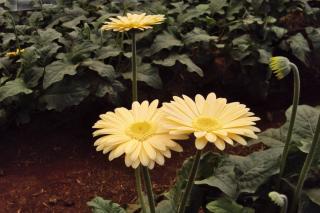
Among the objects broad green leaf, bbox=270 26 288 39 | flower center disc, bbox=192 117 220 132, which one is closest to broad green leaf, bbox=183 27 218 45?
broad green leaf, bbox=270 26 288 39

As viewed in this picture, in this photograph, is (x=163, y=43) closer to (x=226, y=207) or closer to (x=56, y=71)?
(x=56, y=71)

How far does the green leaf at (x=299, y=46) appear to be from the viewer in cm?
314

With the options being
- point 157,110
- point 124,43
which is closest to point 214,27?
point 124,43

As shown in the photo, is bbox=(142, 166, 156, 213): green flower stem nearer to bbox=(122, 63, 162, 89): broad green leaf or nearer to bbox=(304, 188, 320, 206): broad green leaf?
bbox=(304, 188, 320, 206): broad green leaf

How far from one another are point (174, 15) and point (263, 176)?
1725 millimetres

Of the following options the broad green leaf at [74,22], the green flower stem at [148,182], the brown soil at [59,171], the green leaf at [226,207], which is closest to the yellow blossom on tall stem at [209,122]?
the green flower stem at [148,182]

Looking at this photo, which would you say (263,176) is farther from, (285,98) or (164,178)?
(285,98)

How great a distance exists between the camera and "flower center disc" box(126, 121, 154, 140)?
51.3 inches

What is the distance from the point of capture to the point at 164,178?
2.57 m

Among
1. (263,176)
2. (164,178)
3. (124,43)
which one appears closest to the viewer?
(263,176)

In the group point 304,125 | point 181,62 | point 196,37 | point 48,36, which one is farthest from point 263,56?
point 48,36

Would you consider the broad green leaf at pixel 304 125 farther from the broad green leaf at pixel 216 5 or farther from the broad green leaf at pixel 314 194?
the broad green leaf at pixel 216 5

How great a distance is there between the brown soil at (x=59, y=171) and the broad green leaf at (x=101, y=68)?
39 centimetres

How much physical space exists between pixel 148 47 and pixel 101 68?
446mm
